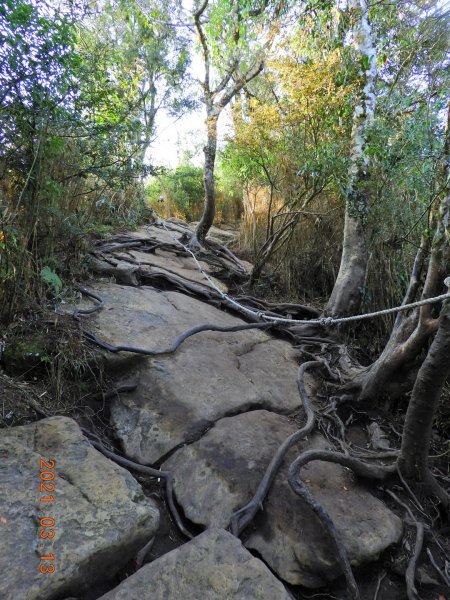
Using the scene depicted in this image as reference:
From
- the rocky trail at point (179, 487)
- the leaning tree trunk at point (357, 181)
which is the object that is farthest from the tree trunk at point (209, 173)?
the rocky trail at point (179, 487)

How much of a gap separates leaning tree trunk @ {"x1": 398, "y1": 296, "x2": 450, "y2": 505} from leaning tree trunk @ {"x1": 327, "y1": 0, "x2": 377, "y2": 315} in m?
2.05

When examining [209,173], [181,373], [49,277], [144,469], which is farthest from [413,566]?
[209,173]

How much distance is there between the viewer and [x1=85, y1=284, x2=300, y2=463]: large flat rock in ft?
6.74

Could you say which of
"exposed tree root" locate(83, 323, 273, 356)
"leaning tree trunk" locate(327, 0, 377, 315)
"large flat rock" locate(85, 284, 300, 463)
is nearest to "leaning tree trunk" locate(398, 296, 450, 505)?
"large flat rock" locate(85, 284, 300, 463)

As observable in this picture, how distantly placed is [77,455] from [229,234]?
6849mm

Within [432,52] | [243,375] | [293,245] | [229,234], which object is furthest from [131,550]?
[229,234]

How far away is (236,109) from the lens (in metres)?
4.70

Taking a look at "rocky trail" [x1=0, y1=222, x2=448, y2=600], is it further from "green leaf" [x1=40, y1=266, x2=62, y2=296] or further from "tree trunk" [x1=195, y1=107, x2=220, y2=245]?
"tree trunk" [x1=195, y1=107, x2=220, y2=245]

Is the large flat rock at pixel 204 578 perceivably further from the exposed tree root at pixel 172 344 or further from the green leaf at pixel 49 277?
the green leaf at pixel 49 277

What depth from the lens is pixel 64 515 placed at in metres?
1.28

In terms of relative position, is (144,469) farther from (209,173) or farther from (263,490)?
(209,173)

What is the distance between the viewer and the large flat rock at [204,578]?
1120 mm

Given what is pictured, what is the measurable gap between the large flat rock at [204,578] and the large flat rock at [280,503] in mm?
304

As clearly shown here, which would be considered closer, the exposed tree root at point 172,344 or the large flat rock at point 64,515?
the large flat rock at point 64,515
